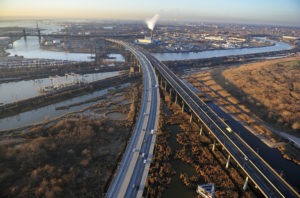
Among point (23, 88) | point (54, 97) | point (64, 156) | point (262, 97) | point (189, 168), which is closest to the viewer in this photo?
point (189, 168)

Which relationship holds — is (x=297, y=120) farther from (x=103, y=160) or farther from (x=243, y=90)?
(x=103, y=160)

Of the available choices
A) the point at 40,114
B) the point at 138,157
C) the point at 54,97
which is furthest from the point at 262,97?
the point at 40,114

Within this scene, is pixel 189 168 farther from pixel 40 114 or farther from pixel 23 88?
pixel 23 88

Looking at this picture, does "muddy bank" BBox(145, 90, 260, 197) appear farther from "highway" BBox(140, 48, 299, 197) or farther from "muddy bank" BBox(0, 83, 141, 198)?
Answer: "muddy bank" BBox(0, 83, 141, 198)

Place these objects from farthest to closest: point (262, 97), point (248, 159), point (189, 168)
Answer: point (262, 97)
point (189, 168)
point (248, 159)

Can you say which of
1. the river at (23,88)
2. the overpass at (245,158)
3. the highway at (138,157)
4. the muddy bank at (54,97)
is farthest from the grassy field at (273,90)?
the river at (23,88)

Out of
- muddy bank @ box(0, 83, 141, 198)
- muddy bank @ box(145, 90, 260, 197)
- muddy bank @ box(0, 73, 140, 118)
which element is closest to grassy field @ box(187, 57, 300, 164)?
muddy bank @ box(145, 90, 260, 197)

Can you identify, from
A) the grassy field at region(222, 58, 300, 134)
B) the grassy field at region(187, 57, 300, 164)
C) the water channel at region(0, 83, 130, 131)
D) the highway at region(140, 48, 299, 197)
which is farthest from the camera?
the grassy field at region(222, 58, 300, 134)
